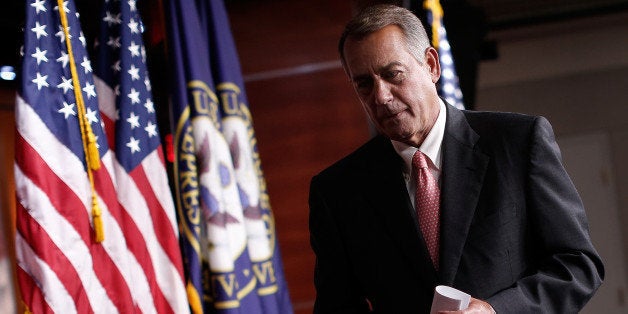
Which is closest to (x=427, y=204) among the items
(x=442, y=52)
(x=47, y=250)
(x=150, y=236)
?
(x=47, y=250)

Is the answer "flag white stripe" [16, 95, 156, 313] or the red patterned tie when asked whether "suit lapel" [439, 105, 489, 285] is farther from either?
"flag white stripe" [16, 95, 156, 313]

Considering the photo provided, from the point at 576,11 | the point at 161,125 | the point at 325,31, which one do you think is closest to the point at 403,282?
the point at 325,31

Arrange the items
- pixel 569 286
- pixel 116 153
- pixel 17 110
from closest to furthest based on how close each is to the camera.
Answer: pixel 569 286
pixel 17 110
pixel 116 153

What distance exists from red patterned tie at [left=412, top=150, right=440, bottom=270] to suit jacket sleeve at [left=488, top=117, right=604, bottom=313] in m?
0.18

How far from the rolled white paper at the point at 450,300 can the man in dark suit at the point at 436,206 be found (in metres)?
0.04

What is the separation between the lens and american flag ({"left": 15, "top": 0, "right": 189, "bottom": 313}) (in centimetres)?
265

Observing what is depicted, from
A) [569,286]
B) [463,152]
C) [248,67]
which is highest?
[248,67]

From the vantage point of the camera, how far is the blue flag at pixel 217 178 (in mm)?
3055

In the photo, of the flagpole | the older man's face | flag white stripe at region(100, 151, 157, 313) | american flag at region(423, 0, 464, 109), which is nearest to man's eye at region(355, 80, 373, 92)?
the older man's face

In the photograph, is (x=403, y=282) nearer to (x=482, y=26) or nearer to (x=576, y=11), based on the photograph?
(x=482, y=26)

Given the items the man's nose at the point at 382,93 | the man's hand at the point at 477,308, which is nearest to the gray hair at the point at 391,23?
the man's nose at the point at 382,93

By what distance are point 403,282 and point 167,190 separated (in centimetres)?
171

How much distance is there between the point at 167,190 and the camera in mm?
3059

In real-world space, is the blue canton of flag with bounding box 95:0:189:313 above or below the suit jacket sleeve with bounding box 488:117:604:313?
above
